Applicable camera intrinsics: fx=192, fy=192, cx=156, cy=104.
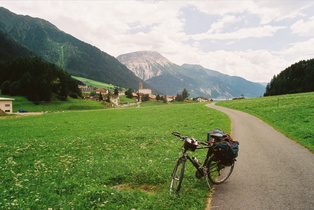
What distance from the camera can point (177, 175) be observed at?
8711 mm

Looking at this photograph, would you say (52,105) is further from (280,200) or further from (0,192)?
(280,200)

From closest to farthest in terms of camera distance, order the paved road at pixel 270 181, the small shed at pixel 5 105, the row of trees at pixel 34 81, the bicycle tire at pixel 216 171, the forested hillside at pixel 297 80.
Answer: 1. the paved road at pixel 270 181
2. the bicycle tire at pixel 216 171
3. the small shed at pixel 5 105
4. the row of trees at pixel 34 81
5. the forested hillside at pixel 297 80

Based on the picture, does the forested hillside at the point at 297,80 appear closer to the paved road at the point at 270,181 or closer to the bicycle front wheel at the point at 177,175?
the paved road at the point at 270,181

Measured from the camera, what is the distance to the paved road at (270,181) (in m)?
7.68

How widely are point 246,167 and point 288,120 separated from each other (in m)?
18.6

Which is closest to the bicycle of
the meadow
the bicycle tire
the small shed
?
the bicycle tire

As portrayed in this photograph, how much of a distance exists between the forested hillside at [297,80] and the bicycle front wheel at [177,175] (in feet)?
420

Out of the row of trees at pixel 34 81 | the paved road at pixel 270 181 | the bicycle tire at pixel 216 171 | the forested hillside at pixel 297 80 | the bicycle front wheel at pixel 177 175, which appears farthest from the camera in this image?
the forested hillside at pixel 297 80

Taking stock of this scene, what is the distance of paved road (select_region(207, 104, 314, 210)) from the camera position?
7.68m

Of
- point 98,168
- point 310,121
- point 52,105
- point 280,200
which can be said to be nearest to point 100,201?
point 98,168

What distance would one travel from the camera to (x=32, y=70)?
340 feet

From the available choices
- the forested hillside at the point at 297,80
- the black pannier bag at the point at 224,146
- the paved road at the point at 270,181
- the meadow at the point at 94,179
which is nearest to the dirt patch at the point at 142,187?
the meadow at the point at 94,179

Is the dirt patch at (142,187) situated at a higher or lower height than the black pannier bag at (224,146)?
lower

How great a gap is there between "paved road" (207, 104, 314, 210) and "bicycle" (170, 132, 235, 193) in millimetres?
565
